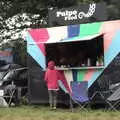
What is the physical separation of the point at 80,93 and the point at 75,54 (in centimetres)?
171

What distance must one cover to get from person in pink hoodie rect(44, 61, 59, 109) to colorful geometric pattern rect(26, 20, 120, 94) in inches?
29.5

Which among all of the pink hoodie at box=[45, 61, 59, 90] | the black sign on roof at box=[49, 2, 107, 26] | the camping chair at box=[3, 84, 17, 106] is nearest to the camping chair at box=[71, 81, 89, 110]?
the pink hoodie at box=[45, 61, 59, 90]

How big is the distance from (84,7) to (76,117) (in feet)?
16.2

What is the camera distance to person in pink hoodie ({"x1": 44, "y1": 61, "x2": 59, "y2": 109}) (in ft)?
49.3

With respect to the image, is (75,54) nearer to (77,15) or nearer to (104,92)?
(77,15)

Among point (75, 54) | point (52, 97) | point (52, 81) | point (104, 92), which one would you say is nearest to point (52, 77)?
point (52, 81)

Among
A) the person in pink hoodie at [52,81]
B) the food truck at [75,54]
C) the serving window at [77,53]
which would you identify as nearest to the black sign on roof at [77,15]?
the food truck at [75,54]

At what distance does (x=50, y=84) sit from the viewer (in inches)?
593

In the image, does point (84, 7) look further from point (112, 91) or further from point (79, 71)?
point (112, 91)

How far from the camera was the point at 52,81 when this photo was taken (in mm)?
15023

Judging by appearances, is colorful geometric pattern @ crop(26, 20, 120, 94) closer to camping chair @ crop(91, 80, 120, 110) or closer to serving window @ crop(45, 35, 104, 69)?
serving window @ crop(45, 35, 104, 69)

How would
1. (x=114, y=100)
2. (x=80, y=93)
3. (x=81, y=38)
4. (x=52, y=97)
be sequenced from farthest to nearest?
(x=52, y=97)
(x=81, y=38)
(x=80, y=93)
(x=114, y=100)

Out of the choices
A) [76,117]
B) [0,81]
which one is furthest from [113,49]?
[0,81]

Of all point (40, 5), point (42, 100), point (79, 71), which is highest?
point (40, 5)
